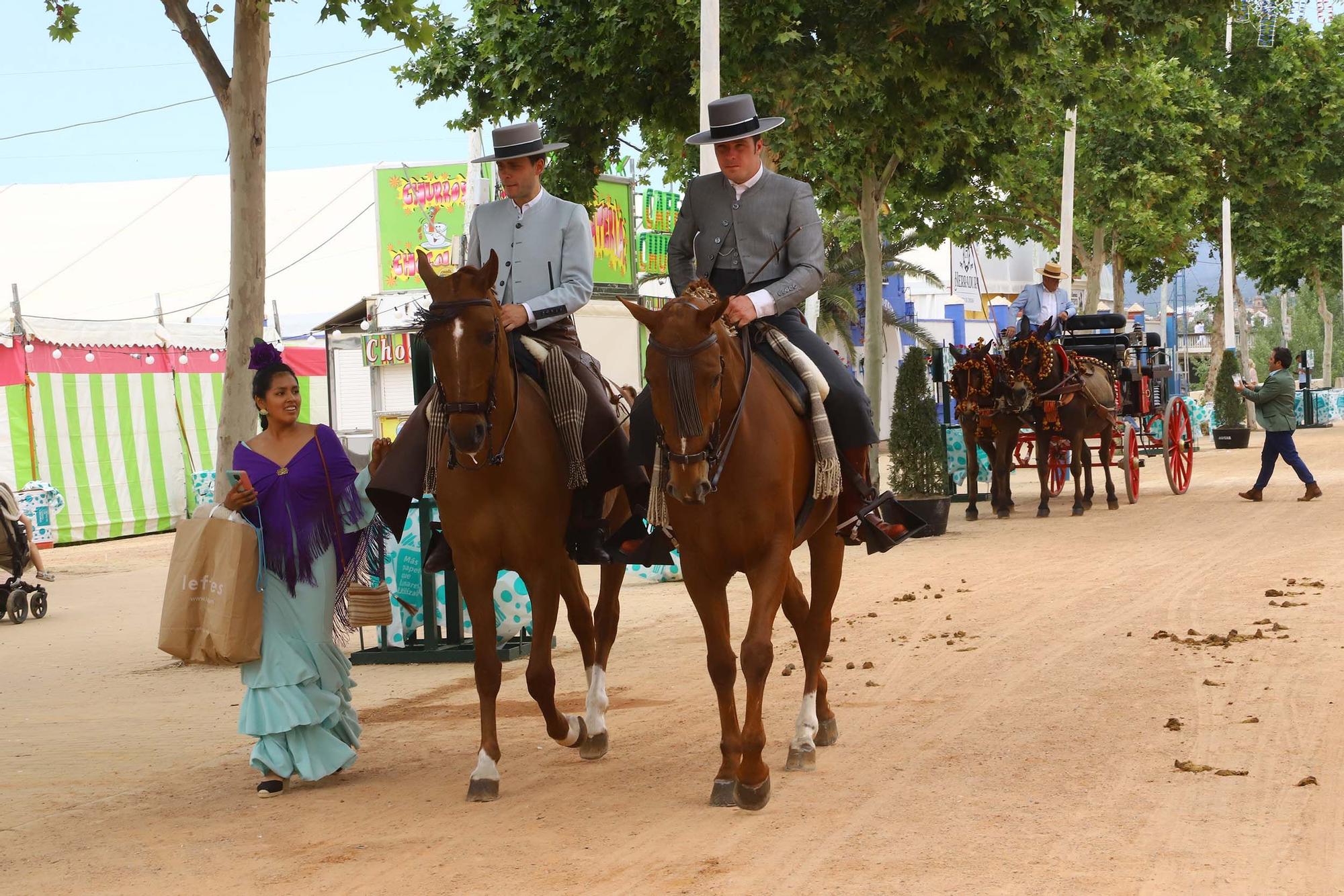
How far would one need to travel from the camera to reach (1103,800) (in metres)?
5.88

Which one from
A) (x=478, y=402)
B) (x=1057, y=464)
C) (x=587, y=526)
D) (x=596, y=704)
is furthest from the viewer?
(x=1057, y=464)

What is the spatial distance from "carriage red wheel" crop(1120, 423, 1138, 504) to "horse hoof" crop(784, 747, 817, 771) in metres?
14.8

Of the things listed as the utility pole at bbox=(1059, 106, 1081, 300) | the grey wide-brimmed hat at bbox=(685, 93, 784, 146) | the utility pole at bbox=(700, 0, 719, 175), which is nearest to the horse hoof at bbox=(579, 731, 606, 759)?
the grey wide-brimmed hat at bbox=(685, 93, 784, 146)

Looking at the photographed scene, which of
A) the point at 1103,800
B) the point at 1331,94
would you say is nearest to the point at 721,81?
the point at 1103,800

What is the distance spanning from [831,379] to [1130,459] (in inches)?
586

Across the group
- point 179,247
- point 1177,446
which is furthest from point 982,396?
point 179,247

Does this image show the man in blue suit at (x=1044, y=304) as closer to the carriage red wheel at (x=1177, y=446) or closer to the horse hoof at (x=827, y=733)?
the carriage red wheel at (x=1177, y=446)

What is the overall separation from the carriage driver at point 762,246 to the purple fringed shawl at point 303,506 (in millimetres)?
1834

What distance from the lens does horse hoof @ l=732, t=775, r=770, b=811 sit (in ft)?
19.7

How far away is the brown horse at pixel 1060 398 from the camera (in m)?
18.4

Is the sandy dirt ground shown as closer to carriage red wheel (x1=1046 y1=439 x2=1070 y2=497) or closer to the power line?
carriage red wheel (x1=1046 y1=439 x2=1070 y2=497)

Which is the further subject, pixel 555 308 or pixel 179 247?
pixel 179 247

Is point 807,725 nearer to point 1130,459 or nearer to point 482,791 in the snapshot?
point 482,791

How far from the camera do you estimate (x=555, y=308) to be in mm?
7160
